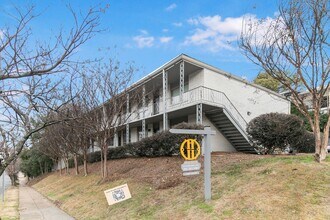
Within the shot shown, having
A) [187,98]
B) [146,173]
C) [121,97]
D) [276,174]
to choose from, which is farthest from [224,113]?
[276,174]

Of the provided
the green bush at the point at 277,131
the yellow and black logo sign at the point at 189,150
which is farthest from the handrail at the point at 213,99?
the yellow and black logo sign at the point at 189,150

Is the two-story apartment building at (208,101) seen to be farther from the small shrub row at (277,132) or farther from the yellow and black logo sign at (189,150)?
the yellow and black logo sign at (189,150)

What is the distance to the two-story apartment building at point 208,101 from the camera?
2123cm

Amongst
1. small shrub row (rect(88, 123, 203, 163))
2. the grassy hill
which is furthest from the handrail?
the grassy hill

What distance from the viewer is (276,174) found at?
8.61 meters

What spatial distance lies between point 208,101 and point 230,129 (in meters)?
3.41

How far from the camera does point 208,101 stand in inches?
802

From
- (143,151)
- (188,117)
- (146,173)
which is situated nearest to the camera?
(146,173)

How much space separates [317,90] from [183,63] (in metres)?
12.0

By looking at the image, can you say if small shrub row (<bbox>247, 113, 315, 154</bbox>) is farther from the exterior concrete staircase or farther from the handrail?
the handrail

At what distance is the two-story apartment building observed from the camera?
21234 mm

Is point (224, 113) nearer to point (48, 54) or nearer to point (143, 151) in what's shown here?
point (143, 151)

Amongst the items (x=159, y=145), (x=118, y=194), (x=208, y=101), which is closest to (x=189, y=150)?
(x=118, y=194)

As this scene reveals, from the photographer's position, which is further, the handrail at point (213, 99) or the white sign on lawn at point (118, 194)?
the handrail at point (213, 99)
